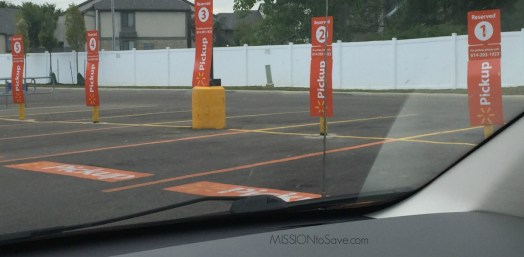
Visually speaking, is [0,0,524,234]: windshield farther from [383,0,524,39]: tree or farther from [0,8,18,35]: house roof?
[0,8,18,35]: house roof

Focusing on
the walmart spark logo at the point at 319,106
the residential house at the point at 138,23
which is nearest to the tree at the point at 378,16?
the walmart spark logo at the point at 319,106

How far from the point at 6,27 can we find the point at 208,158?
1711 inches

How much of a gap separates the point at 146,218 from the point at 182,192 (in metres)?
4.10

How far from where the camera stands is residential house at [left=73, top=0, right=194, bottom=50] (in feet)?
107

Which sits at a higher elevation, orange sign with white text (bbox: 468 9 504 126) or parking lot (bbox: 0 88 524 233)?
orange sign with white text (bbox: 468 9 504 126)

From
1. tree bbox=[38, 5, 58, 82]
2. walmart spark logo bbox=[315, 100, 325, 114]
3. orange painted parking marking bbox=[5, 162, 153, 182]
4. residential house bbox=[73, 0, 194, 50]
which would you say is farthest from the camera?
tree bbox=[38, 5, 58, 82]

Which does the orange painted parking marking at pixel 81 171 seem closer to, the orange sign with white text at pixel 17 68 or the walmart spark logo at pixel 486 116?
the walmart spark logo at pixel 486 116

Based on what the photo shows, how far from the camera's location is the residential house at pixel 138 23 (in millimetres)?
32531

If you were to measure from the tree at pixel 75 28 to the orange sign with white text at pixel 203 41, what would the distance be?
90.4 ft

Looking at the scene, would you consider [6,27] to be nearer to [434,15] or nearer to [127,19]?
[127,19]

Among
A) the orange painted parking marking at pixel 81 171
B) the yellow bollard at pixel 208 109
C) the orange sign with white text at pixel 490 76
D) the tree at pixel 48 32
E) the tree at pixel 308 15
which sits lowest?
the orange painted parking marking at pixel 81 171

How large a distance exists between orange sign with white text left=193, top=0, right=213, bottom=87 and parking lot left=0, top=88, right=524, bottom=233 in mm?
1093

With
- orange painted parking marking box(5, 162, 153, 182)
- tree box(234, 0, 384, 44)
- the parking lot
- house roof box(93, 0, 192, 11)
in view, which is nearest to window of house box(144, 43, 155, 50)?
house roof box(93, 0, 192, 11)

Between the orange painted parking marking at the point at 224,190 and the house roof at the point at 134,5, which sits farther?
the house roof at the point at 134,5
